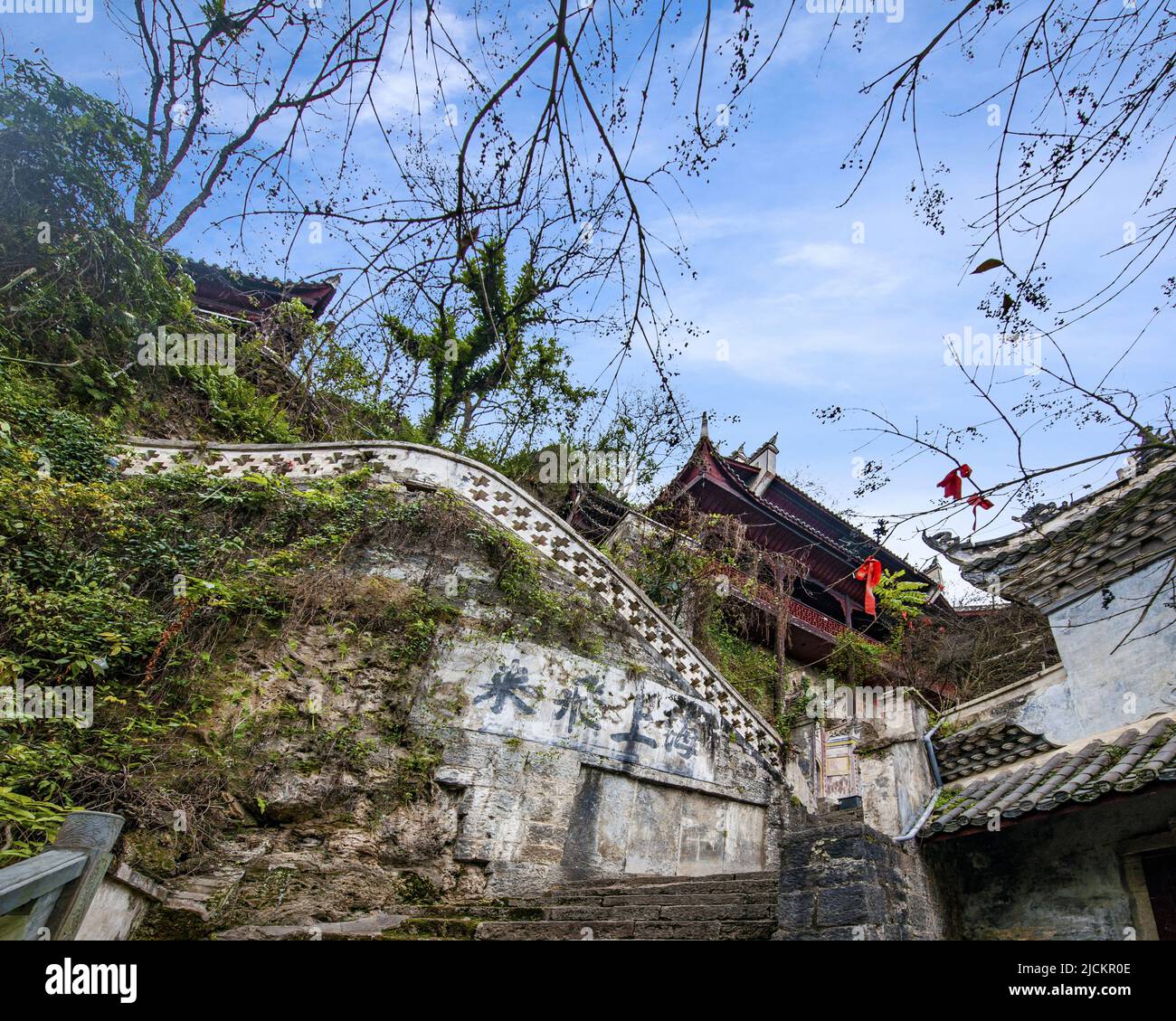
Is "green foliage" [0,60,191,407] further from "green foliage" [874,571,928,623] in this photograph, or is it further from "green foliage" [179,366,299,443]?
"green foliage" [874,571,928,623]

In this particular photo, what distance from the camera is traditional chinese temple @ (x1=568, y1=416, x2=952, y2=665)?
14.4 metres

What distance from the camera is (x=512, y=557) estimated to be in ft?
26.7

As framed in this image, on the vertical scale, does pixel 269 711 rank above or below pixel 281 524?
below

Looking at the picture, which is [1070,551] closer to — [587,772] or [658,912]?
[587,772]

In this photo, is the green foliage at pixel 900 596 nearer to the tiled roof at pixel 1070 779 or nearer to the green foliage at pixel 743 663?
the green foliage at pixel 743 663

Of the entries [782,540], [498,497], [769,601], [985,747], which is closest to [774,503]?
[782,540]

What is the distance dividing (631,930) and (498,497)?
504 centimetres

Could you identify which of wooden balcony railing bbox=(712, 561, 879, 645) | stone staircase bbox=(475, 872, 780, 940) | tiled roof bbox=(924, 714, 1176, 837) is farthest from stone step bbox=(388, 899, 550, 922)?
wooden balcony railing bbox=(712, 561, 879, 645)

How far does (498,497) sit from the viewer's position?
28.5ft

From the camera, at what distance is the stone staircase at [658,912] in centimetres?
468

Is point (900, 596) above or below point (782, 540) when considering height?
below
